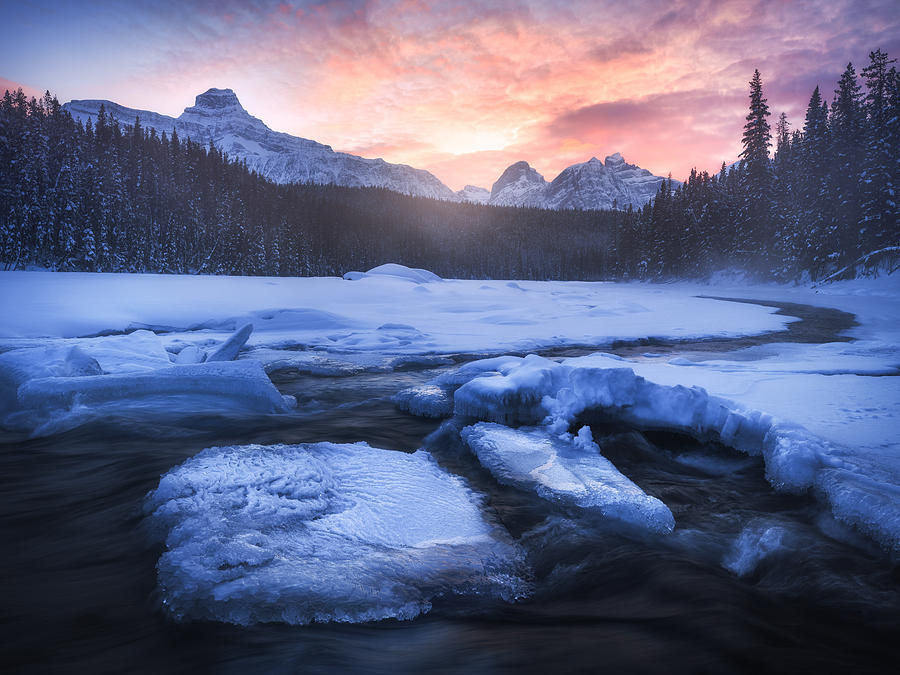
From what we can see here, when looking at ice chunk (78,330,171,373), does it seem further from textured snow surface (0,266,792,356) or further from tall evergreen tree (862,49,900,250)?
tall evergreen tree (862,49,900,250)

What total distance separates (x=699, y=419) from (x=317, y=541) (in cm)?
401

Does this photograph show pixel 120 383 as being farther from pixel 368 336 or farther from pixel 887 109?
pixel 887 109

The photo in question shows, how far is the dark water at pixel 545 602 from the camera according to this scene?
79.2 inches

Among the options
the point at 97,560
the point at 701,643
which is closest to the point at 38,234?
the point at 97,560

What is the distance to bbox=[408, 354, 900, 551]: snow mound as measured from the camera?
305 cm

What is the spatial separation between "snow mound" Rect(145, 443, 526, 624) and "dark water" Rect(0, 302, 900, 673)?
4.5 inches

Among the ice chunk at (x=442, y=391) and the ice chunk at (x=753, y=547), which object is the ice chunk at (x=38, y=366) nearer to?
the ice chunk at (x=442, y=391)

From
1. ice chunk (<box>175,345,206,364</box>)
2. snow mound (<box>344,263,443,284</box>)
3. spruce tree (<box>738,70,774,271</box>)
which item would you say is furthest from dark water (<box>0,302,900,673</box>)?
spruce tree (<box>738,70,774,271</box>)

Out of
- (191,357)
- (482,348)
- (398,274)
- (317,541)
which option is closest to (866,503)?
(317,541)

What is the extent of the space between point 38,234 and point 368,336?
141 feet

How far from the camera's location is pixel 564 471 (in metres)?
3.94

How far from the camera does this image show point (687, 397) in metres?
4.87

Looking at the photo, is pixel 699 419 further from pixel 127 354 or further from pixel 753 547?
pixel 127 354

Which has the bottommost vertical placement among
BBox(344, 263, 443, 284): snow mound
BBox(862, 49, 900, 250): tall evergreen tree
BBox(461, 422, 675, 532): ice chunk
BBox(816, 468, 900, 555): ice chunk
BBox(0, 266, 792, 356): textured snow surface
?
BBox(461, 422, 675, 532): ice chunk
